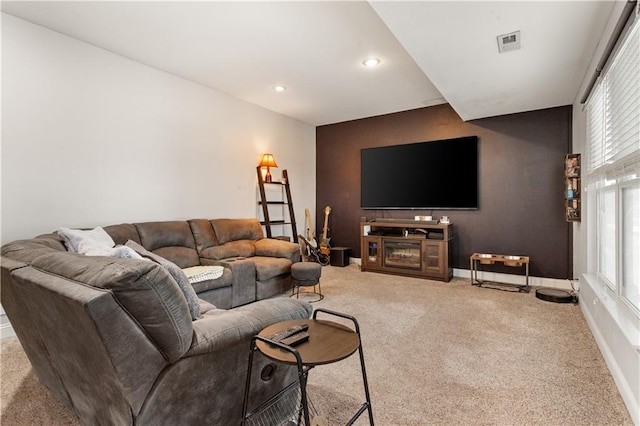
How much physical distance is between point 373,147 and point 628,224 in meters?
3.88

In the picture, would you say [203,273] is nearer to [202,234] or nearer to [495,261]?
[202,234]

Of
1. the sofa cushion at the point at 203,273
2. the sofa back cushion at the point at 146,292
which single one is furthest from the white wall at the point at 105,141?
the sofa back cushion at the point at 146,292

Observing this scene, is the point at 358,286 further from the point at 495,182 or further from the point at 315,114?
the point at 315,114

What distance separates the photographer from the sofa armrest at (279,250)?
13.2 ft

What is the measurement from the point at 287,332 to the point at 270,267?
235 centimetres

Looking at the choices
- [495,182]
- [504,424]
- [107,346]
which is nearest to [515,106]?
[495,182]

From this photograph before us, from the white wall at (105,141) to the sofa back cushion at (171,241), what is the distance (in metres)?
0.32

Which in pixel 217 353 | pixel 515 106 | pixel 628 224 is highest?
pixel 515 106

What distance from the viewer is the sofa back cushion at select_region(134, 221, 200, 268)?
3338mm

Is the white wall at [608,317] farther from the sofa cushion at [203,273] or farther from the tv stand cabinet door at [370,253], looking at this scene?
the sofa cushion at [203,273]

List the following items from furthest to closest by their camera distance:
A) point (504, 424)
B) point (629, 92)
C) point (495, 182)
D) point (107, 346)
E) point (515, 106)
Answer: point (495, 182) → point (515, 106) → point (629, 92) → point (504, 424) → point (107, 346)

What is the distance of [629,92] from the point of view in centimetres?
208

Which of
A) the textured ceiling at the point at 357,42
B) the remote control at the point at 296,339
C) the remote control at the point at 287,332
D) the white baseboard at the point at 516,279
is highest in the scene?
the textured ceiling at the point at 357,42

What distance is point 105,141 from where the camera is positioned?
335 centimetres
